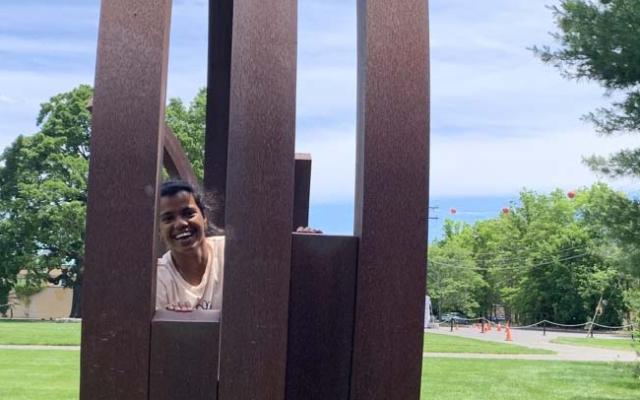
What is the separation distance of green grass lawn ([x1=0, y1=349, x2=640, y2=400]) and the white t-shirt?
24.7 ft

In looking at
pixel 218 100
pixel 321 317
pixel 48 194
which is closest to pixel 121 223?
pixel 321 317

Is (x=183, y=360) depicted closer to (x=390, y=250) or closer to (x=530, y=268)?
(x=390, y=250)

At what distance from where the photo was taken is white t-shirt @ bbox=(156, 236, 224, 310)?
13.3ft

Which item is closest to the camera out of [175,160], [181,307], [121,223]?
[121,223]

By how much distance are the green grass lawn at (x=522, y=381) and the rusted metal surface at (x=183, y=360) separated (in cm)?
873

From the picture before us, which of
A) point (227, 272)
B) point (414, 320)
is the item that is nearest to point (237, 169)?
point (227, 272)

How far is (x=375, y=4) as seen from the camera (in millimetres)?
3508

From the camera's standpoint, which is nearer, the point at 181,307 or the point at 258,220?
the point at 258,220

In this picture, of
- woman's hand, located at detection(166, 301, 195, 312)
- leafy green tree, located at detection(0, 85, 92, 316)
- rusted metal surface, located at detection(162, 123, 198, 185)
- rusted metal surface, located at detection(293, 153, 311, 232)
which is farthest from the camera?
leafy green tree, located at detection(0, 85, 92, 316)

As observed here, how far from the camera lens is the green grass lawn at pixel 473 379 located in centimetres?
1186

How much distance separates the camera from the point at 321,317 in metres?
3.51

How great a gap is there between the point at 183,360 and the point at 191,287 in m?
0.86

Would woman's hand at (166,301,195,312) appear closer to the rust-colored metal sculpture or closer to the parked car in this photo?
the rust-colored metal sculpture

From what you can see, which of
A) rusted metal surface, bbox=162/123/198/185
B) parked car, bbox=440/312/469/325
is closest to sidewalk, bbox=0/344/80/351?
rusted metal surface, bbox=162/123/198/185
